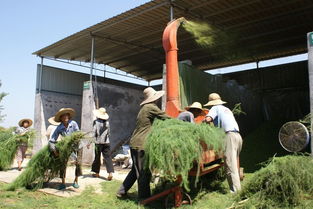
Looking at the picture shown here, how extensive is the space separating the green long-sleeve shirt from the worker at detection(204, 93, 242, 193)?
739 mm

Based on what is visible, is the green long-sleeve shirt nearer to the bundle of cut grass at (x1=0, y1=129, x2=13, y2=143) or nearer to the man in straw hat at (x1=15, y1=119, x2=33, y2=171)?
the man in straw hat at (x1=15, y1=119, x2=33, y2=171)

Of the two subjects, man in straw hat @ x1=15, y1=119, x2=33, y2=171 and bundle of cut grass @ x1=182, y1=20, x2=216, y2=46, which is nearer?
man in straw hat @ x1=15, y1=119, x2=33, y2=171

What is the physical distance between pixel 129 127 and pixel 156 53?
3.36 meters

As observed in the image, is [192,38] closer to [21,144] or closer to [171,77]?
[171,77]

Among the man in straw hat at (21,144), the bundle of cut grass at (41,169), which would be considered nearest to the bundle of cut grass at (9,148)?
the man in straw hat at (21,144)

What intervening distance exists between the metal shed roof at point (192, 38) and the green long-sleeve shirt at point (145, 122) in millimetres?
4179

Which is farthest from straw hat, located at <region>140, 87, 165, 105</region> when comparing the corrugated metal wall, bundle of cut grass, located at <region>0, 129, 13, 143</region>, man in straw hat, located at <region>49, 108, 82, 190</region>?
the corrugated metal wall

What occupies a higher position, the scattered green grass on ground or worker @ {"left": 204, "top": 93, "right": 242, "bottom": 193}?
worker @ {"left": 204, "top": 93, "right": 242, "bottom": 193}

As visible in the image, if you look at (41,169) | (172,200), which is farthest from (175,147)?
(41,169)

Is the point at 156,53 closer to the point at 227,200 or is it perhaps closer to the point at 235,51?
the point at 235,51

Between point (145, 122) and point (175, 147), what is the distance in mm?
868

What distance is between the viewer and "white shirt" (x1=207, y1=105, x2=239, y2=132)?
4.50 m

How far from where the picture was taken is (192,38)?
10.8 meters

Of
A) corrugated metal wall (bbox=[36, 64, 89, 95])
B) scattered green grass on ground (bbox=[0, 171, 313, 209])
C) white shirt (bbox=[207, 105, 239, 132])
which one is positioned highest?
corrugated metal wall (bbox=[36, 64, 89, 95])
